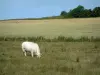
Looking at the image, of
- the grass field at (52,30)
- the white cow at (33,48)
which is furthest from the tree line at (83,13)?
the white cow at (33,48)

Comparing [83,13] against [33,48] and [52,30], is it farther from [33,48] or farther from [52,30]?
[33,48]

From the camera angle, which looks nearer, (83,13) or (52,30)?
(52,30)

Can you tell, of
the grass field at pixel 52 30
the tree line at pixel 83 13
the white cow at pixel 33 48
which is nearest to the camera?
the white cow at pixel 33 48

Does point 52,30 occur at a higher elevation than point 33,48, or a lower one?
lower

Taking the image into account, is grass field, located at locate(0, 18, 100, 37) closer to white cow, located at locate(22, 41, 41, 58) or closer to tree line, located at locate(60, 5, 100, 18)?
white cow, located at locate(22, 41, 41, 58)

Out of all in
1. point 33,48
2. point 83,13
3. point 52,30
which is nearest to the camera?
point 33,48

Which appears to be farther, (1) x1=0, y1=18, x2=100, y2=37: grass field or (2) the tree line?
(2) the tree line

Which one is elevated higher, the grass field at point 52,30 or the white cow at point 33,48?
the white cow at point 33,48

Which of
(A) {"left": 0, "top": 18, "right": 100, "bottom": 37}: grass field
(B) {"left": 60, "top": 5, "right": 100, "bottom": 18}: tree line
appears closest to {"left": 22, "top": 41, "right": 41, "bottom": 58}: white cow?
(A) {"left": 0, "top": 18, "right": 100, "bottom": 37}: grass field

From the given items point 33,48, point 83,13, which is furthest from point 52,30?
point 83,13

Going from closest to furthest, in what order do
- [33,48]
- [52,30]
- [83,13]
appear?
[33,48]
[52,30]
[83,13]

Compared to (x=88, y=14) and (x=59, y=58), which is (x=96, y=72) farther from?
(x=88, y=14)

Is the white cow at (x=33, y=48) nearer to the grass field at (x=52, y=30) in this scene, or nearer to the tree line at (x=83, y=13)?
the grass field at (x=52, y=30)

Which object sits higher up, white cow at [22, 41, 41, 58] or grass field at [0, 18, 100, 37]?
white cow at [22, 41, 41, 58]
